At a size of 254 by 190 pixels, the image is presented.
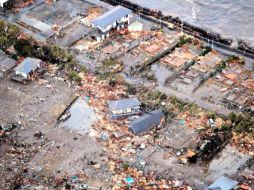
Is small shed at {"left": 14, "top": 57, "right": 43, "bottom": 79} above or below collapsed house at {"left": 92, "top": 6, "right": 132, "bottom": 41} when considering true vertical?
below

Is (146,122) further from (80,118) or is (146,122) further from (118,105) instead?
(80,118)

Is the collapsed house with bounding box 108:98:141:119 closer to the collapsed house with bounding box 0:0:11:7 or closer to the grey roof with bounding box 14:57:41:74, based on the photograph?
the grey roof with bounding box 14:57:41:74

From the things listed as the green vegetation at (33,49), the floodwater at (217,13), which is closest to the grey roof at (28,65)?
the green vegetation at (33,49)

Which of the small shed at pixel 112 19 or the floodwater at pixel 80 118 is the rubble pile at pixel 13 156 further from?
the small shed at pixel 112 19

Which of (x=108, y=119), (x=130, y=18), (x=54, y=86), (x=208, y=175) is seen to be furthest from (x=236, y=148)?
(x=130, y=18)

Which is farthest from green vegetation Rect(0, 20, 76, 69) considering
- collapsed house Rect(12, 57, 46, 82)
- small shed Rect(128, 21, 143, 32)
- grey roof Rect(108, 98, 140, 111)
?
grey roof Rect(108, 98, 140, 111)

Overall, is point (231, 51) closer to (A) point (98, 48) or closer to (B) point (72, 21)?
(A) point (98, 48)
